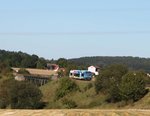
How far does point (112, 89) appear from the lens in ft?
304

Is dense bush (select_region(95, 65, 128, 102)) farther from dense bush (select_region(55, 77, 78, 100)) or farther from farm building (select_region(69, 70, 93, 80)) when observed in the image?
farm building (select_region(69, 70, 93, 80))

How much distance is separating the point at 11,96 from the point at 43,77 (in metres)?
45.9

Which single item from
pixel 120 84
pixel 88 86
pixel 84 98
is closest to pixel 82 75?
pixel 88 86

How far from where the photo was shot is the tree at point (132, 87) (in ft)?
286

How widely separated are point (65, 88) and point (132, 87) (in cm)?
2240

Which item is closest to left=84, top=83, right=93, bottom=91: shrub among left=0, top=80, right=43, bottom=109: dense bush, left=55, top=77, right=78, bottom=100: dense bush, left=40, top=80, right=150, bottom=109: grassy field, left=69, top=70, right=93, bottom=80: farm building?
left=40, top=80, right=150, bottom=109: grassy field

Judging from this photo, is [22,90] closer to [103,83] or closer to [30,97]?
[30,97]

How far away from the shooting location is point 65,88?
107 m

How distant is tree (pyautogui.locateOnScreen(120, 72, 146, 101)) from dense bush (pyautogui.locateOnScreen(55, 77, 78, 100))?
18.7 m

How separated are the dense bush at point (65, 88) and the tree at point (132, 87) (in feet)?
61.5

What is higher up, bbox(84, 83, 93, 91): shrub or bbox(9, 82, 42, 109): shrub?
bbox(84, 83, 93, 91): shrub

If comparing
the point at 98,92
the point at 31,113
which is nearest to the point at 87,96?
the point at 98,92

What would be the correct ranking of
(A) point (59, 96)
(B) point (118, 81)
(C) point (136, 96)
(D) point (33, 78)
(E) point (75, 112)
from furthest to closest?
→ (D) point (33, 78) → (A) point (59, 96) → (B) point (118, 81) → (C) point (136, 96) → (E) point (75, 112)

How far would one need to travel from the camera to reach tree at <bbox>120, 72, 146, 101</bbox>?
8731cm
